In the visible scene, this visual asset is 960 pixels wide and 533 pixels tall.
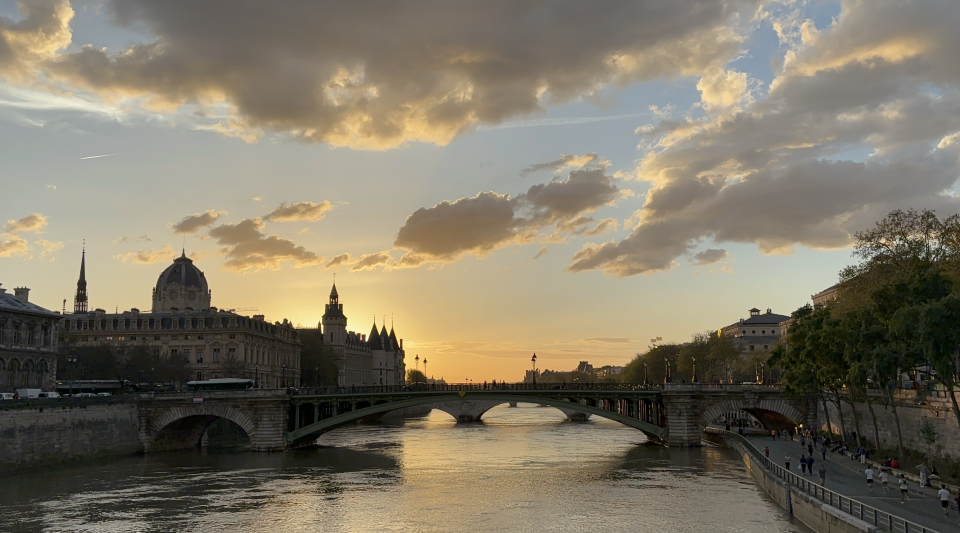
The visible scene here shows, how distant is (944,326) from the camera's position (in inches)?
1635

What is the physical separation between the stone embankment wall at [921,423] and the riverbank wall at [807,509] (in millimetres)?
9569

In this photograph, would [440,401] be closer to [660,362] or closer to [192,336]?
[192,336]

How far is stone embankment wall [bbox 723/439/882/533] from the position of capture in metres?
33.0

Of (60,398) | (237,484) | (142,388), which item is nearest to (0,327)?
(60,398)

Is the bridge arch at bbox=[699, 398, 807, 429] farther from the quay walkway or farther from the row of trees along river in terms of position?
the quay walkway

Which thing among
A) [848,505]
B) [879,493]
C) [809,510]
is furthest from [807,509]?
[879,493]

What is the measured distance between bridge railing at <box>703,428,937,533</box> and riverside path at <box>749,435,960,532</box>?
120 cm

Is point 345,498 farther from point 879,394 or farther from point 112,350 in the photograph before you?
point 112,350

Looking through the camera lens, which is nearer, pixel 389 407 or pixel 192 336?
pixel 389 407

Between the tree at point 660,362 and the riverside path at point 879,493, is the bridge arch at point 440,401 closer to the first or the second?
the riverside path at point 879,493

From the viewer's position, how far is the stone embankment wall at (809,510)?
3301cm

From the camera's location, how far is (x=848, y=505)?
3691 cm

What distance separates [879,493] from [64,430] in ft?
193

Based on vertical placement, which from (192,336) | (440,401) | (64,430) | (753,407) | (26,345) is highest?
(192,336)
